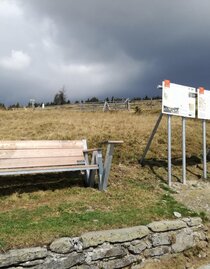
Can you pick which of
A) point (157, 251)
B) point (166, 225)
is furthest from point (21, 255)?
point (166, 225)

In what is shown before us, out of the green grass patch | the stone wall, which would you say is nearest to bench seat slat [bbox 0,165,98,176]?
the green grass patch

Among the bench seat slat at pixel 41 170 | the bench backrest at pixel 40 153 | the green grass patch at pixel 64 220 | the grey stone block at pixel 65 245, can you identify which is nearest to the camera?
the grey stone block at pixel 65 245

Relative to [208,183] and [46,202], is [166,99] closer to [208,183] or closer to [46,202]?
[208,183]

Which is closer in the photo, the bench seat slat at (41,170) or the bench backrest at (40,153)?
the bench seat slat at (41,170)

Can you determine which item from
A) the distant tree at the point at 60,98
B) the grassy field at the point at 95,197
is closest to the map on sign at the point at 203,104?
the grassy field at the point at 95,197

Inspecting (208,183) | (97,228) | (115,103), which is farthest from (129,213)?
(115,103)

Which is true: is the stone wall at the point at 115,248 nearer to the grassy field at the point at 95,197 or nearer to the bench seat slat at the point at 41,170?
the grassy field at the point at 95,197

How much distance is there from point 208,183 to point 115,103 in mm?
32744

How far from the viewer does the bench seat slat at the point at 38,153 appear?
670 centimetres

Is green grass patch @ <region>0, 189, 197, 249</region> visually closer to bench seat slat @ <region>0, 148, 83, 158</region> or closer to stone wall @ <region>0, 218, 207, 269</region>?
stone wall @ <region>0, 218, 207, 269</region>

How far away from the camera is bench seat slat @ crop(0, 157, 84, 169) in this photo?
6590mm

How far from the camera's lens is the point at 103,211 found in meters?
5.80

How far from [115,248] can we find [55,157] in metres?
2.69

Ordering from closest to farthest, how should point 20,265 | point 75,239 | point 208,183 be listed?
point 20,265
point 75,239
point 208,183
